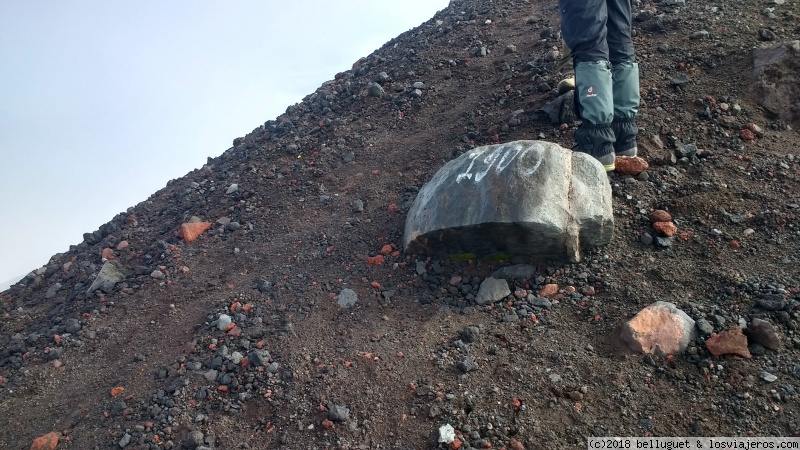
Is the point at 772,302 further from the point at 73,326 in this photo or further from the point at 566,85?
the point at 73,326

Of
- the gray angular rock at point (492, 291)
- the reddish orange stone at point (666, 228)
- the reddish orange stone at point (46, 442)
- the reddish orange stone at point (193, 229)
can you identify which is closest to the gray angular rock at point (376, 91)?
the reddish orange stone at point (193, 229)

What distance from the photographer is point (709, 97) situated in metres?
4.33

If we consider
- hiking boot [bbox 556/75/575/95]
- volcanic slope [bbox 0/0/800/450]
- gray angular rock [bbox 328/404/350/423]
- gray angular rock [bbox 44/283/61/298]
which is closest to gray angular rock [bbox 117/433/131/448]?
volcanic slope [bbox 0/0/800/450]

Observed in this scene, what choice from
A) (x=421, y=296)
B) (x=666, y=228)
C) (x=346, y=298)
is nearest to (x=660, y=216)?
(x=666, y=228)

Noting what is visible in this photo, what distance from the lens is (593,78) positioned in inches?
147

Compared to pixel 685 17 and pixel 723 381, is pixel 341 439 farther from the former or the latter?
pixel 685 17

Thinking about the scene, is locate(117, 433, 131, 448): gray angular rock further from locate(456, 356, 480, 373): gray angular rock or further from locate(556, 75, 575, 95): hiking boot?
locate(556, 75, 575, 95): hiking boot

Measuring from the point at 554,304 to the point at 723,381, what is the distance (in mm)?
859

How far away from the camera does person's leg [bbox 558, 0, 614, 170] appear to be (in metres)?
3.73

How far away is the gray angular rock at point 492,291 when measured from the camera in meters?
3.27

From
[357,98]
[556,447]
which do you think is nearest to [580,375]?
[556,447]

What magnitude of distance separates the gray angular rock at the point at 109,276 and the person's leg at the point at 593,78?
3365mm

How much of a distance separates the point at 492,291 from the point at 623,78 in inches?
72.8

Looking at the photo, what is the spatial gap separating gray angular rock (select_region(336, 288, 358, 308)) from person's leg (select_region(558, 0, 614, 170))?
1.75 meters
